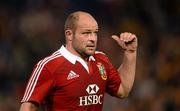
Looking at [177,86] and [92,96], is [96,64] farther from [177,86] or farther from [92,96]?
[177,86]

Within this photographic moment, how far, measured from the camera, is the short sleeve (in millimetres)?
5543

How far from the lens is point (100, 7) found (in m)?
12.2

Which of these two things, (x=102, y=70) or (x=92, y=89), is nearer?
(x=92, y=89)

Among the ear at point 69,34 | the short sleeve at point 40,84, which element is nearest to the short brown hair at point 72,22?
the ear at point 69,34

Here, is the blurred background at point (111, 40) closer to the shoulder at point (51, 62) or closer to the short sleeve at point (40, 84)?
the shoulder at point (51, 62)

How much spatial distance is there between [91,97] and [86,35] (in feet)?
1.60

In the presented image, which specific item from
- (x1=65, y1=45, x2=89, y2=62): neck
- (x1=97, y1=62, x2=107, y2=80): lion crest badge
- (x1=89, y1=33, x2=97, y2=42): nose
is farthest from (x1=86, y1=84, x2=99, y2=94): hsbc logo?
(x1=89, y1=33, x2=97, y2=42): nose

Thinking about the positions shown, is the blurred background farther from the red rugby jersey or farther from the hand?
the red rugby jersey

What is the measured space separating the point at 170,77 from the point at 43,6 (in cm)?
279

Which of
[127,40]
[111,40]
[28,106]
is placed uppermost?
[127,40]

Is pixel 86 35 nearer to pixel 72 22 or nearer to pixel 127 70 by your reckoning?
pixel 72 22

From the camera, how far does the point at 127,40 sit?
5910 millimetres

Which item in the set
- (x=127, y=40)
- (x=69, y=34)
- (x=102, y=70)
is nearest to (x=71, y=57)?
(x=69, y=34)

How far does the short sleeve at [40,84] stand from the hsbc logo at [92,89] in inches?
12.4
